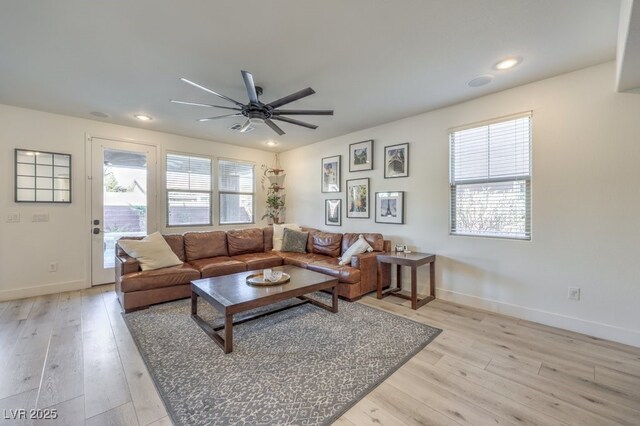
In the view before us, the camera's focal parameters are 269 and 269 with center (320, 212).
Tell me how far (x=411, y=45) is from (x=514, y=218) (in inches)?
87.5

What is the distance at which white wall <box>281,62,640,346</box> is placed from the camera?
7.99 ft

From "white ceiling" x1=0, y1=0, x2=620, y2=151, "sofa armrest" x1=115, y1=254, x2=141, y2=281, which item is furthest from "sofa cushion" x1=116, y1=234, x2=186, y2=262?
"white ceiling" x1=0, y1=0, x2=620, y2=151

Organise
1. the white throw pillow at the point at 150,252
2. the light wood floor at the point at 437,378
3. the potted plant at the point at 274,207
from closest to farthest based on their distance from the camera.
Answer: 1. the light wood floor at the point at 437,378
2. the white throw pillow at the point at 150,252
3. the potted plant at the point at 274,207

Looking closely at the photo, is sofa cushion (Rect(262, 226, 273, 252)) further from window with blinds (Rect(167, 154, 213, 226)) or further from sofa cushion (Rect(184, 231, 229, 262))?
window with blinds (Rect(167, 154, 213, 226))

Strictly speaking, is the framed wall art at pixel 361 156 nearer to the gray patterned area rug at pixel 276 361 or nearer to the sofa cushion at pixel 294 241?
the sofa cushion at pixel 294 241

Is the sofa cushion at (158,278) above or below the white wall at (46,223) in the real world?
below

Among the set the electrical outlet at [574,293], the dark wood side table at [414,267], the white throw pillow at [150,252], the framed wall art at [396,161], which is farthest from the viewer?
the framed wall art at [396,161]

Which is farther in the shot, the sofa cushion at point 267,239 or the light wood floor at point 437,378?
the sofa cushion at point 267,239

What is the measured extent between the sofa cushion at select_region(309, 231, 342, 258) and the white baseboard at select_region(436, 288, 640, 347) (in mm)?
1663

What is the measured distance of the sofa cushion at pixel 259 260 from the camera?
4105 millimetres

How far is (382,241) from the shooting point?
4031 millimetres

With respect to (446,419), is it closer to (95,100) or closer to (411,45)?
(411,45)

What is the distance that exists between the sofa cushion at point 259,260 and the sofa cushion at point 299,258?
0.12 meters


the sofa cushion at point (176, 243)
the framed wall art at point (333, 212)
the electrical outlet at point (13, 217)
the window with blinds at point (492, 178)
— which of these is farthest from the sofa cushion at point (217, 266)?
the window with blinds at point (492, 178)
